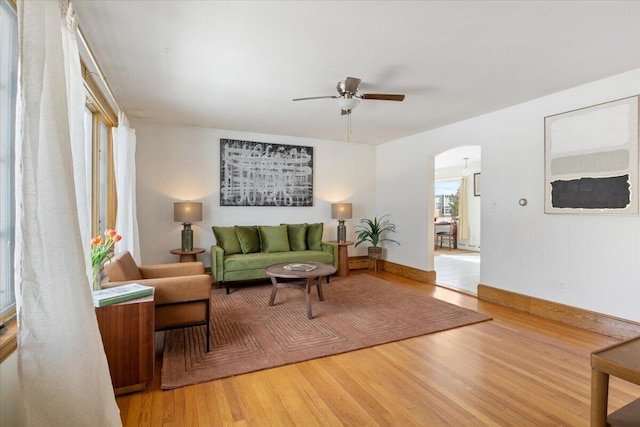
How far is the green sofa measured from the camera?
4.53 meters

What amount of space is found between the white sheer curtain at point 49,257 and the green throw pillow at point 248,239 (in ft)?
11.4

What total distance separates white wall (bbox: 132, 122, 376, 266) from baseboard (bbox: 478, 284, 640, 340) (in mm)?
3143

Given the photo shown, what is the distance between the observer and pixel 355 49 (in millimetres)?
2508

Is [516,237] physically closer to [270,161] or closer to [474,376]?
[474,376]

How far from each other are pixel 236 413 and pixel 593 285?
3527 mm

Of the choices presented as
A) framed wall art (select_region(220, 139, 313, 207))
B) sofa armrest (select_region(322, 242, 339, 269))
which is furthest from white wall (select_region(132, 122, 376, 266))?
sofa armrest (select_region(322, 242, 339, 269))

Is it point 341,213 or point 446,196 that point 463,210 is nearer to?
point 446,196

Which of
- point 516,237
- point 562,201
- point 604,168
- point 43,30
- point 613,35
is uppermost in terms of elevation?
point 613,35

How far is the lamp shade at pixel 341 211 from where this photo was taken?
18.5 feet

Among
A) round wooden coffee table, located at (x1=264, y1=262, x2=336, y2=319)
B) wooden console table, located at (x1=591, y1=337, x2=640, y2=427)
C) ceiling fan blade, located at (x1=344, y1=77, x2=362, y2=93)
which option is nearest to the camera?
wooden console table, located at (x1=591, y1=337, x2=640, y2=427)

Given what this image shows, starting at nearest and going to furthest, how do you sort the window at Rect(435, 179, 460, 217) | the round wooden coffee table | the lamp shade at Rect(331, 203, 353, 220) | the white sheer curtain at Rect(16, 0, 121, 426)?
the white sheer curtain at Rect(16, 0, 121, 426)
the round wooden coffee table
the lamp shade at Rect(331, 203, 353, 220)
the window at Rect(435, 179, 460, 217)

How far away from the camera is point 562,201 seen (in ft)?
11.3

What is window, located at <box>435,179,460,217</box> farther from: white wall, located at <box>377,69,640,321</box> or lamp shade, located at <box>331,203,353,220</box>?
lamp shade, located at <box>331,203,353,220</box>

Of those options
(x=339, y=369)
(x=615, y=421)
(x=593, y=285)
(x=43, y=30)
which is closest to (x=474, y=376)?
(x=339, y=369)
